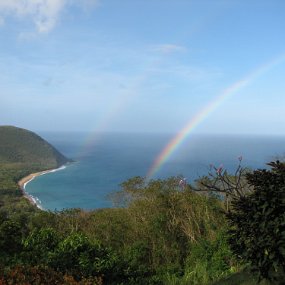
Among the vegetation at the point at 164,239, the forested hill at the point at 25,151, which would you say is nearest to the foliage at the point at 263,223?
the vegetation at the point at 164,239

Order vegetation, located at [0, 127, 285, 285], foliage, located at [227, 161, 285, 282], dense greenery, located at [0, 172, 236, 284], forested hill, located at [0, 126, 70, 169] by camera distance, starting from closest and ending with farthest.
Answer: foliage, located at [227, 161, 285, 282] < vegetation, located at [0, 127, 285, 285] < dense greenery, located at [0, 172, 236, 284] < forested hill, located at [0, 126, 70, 169]

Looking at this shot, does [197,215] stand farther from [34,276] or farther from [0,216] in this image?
[34,276]

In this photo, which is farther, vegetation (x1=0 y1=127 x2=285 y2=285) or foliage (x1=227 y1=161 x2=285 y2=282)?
vegetation (x1=0 y1=127 x2=285 y2=285)

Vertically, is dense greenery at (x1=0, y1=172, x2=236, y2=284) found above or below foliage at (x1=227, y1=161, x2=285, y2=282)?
below

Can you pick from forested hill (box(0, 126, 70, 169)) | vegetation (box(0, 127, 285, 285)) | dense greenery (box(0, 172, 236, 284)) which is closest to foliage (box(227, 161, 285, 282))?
vegetation (box(0, 127, 285, 285))

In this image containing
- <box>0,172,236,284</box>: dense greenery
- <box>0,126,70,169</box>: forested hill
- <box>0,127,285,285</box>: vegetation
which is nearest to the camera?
<box>0,127,285,285</box>: vegetation

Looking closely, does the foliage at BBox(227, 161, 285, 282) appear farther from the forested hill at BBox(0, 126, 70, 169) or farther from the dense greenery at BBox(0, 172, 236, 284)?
the forested hill at BBox(0, 126, 70, 169)
